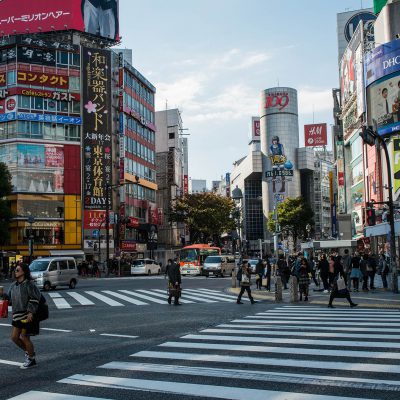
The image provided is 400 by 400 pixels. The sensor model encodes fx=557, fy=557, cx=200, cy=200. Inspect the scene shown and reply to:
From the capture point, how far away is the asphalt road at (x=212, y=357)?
673 cm

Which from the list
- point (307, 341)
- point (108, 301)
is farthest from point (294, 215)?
point (307, 341)

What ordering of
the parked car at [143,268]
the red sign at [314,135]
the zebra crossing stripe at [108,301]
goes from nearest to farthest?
1. the zebra crossing stripe at [108,301]
2. the parked car at [143,268]
3. the red sign at [314,135]

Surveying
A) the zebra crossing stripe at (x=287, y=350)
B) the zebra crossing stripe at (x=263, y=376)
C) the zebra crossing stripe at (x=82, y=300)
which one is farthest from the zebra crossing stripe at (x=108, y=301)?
the zebra crossing stripe at (x=263, y=376)

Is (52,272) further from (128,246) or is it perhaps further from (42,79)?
(128,246)

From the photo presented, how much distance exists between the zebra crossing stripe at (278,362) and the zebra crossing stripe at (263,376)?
1.88 ft

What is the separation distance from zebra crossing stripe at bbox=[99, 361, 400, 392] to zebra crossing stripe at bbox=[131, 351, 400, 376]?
1.88 ft

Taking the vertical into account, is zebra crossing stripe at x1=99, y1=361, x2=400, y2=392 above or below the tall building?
below

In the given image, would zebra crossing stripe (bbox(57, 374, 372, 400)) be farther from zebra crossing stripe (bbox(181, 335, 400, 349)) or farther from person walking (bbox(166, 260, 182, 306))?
person walking (bbox(166, 260, 182, 306))

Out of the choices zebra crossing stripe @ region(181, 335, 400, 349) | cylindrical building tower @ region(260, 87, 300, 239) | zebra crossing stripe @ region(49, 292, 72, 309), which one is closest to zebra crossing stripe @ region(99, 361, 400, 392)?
zebra crossing stripe @ region(181, 335, 400, 349)

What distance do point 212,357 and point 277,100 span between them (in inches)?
4814

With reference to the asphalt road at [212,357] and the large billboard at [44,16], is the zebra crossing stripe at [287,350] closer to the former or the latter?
the asphalt road at [212,357]

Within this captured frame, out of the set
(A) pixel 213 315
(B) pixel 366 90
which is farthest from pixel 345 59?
(A) pixel 213 315

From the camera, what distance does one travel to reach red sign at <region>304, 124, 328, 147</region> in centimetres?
13138

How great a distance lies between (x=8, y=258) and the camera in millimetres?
55812
